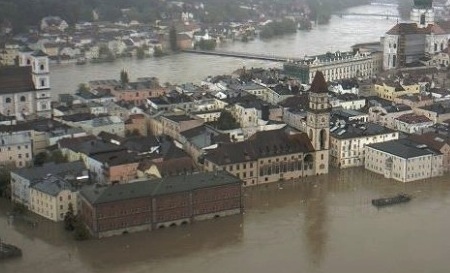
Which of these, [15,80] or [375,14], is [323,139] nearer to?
[15,80]

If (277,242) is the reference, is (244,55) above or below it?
A: above

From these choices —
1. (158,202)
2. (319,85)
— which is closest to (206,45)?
(319,85)

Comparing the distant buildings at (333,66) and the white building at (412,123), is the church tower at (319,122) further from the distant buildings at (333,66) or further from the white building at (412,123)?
the distant buildings at (333,66)

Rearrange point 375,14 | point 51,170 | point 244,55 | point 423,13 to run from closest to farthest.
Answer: point 51,170
point 423,13
point 244,55
point 375,14

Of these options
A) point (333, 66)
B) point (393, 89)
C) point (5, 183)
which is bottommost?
point (5, 183)

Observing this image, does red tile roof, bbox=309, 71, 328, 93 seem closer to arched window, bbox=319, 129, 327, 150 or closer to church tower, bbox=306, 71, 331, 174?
church tower, bbox=306, 71, 331, 174

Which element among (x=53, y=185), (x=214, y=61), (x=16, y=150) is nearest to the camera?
(x=53, y=185)
